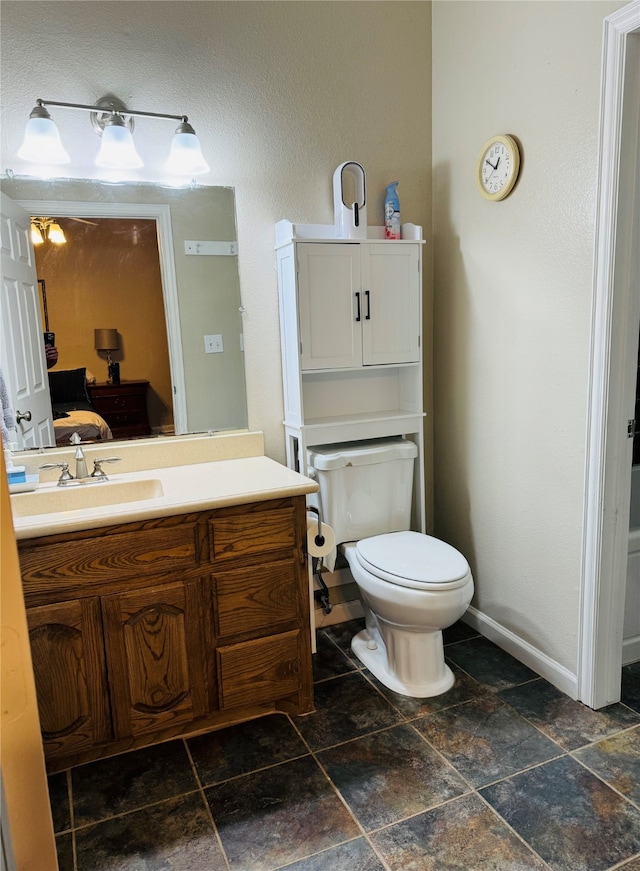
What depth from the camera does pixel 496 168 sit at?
2188 mm

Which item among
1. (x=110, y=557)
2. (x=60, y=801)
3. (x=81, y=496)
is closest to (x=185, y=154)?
(x=81, y=496)

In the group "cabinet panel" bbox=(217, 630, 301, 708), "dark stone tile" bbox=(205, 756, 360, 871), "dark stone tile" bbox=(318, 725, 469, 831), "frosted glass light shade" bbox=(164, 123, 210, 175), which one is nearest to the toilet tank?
"cabinet panel" bbox=(217, 630, 301, 708)

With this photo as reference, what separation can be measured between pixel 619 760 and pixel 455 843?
1.95 ft

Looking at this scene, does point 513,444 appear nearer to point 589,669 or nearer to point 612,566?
point 612,566

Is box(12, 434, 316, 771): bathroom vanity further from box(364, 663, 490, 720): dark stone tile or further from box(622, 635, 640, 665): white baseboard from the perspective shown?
box(622, 635, 640, 665): white baseboard

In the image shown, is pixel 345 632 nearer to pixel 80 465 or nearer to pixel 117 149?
pixel 80 465

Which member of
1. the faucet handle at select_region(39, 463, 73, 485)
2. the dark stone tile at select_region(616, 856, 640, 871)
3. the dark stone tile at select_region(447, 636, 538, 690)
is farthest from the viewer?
the dark stone tile at select_region(447, 636, 538, 690)

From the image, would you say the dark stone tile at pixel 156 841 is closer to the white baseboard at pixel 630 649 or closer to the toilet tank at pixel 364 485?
the toilet tank at pixel 364 485

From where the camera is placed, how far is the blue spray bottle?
2.42 meters

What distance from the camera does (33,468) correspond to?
2100mm

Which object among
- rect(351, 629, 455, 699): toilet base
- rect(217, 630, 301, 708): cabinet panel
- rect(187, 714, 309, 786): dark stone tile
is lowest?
rect(187, 714, 309, 786): dark stone tile

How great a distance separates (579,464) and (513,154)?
1.08m

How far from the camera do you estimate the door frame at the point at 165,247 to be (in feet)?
6.75

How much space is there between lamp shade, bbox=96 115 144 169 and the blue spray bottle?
0.96 meters
